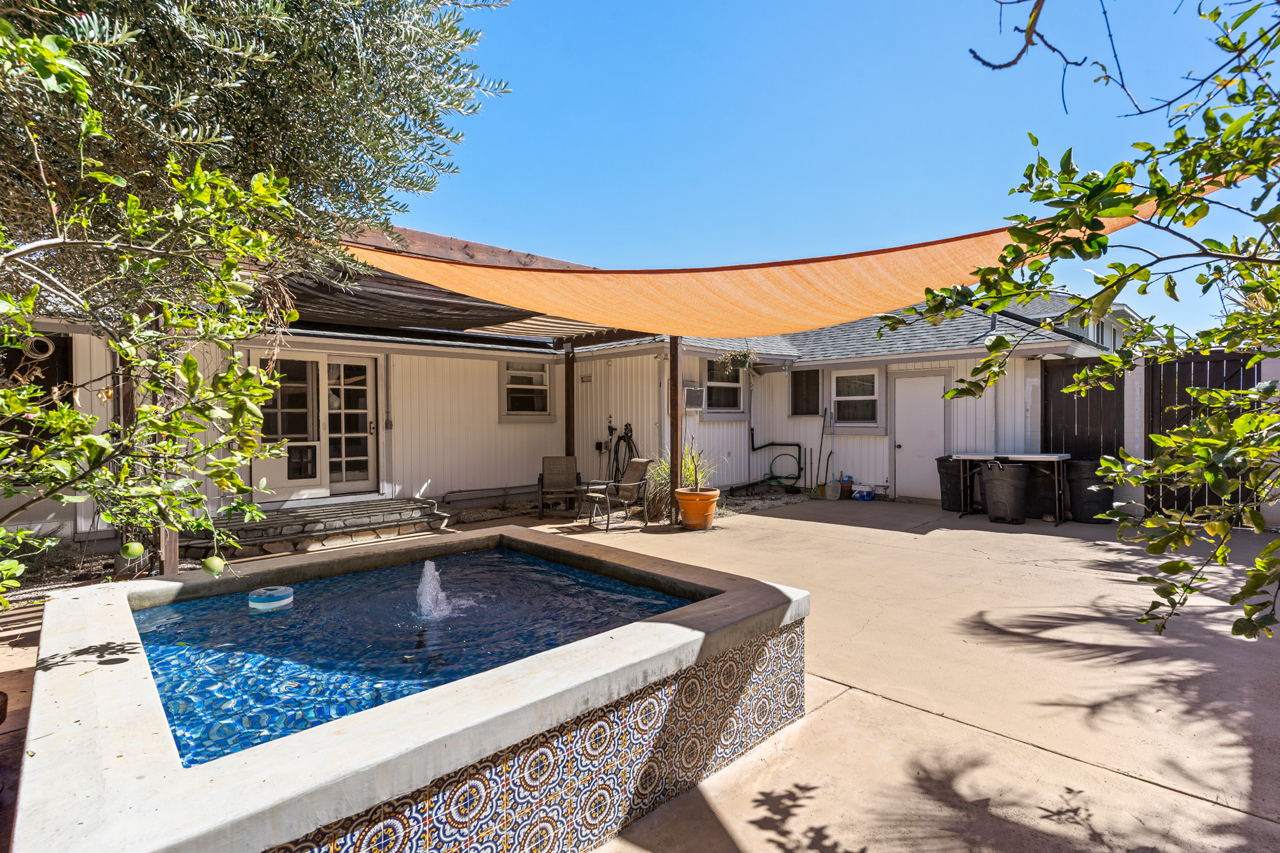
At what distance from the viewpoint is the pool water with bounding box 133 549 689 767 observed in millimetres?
2654

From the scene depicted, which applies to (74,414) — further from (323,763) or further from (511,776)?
(511,776)

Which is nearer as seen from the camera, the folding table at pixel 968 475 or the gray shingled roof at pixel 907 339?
the folding table at pixel 968 475

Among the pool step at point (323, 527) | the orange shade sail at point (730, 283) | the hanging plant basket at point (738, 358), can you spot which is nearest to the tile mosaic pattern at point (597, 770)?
the orange shade sail at point (730, 283)

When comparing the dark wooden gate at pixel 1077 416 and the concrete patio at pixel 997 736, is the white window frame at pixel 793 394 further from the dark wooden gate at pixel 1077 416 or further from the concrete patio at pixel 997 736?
the concrete patio at pixel 997 736

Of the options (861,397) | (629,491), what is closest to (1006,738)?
(629,491)

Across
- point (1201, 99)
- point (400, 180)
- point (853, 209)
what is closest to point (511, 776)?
point (400, 180)

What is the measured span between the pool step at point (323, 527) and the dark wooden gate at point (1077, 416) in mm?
8838

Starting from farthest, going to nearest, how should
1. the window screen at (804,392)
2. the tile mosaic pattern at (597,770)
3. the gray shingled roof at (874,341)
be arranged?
the window screen at (804,392), the gray shingled roof at (874,341), the tile mosaic pattern at (597,770)

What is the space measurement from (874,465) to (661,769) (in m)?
9.30

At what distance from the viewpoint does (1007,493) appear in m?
8.27

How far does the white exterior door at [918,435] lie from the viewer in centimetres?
1000

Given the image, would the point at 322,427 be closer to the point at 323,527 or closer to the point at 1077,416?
the point at 323,527

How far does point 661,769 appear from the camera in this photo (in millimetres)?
2330

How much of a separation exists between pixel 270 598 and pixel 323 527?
338 centimetres
